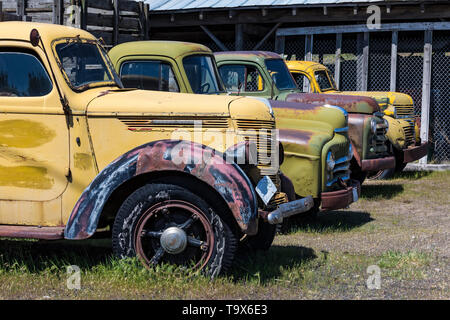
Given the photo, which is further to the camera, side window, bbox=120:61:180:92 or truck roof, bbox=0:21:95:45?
side window, bbox=120:61:180:92

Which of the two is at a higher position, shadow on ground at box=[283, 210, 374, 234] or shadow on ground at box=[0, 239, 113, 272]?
shadow on ground at box=[0, 239, 113, 272]

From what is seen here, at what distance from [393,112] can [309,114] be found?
4.22 m

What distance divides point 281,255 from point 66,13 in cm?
675

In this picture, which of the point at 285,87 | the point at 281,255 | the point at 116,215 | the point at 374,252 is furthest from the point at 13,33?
the point at 285,87

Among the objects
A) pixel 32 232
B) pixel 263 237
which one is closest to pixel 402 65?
pixel 263 237

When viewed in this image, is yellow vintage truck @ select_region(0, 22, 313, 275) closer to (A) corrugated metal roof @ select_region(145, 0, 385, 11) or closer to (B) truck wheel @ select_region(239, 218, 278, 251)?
(B) truck wheel @ select_region(239, 218, 278, 251)

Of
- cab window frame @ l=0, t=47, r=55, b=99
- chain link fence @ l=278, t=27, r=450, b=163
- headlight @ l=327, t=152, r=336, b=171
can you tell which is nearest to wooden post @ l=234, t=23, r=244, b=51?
chain link fence @ l=278, t=27, r=450, b=163

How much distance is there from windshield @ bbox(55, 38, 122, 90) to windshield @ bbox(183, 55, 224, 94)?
5.59 feet

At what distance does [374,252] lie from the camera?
20.7ft

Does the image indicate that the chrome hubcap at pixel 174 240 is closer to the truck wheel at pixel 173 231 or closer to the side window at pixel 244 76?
the truck wheel at pixel 173 231

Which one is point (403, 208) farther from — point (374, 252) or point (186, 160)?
point (186, 160)

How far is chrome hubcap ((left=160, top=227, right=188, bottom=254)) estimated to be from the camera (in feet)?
15.7

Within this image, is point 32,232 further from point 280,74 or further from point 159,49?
point 280,74

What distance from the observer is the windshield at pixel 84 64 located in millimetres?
5223
